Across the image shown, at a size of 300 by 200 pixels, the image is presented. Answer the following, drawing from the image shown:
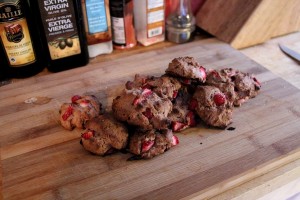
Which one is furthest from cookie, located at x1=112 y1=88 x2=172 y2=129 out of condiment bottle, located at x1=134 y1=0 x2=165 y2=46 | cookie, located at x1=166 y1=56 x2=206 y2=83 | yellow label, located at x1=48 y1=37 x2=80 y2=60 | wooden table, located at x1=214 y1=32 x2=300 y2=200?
condiment bottle, located at x1=134 y1=0 x2=165 y2=46

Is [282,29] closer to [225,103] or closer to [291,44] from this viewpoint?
[291,44]

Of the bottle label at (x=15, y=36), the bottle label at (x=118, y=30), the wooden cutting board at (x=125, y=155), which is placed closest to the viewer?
the wooden cutting board at (x=125, y=155)

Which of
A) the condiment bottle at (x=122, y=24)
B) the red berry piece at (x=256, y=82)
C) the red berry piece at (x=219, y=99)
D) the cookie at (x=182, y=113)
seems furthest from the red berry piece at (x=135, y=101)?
the condiment bottle at (x=122, y=24)

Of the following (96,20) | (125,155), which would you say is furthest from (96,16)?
(125,155)

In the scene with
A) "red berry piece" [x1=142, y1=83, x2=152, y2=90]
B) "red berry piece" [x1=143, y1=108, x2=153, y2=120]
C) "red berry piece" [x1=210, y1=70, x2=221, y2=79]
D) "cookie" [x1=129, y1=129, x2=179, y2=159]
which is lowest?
"cookie" [x1=129, y1=129, x2=179, y2=159]

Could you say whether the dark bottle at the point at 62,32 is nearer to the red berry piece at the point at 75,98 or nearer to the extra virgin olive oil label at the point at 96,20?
the extra virgin olive oil label at the point at 96,20

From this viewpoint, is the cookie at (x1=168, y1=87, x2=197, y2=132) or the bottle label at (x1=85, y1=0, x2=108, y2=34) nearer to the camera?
the cookie at (x1=168, y1=87, x2=197, y2=132)

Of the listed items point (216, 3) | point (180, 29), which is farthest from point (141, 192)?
point (216, 3)

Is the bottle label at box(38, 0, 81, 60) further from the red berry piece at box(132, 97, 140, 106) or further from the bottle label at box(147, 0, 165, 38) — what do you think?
the red berry piece at box(132, 97, 140, 106)
